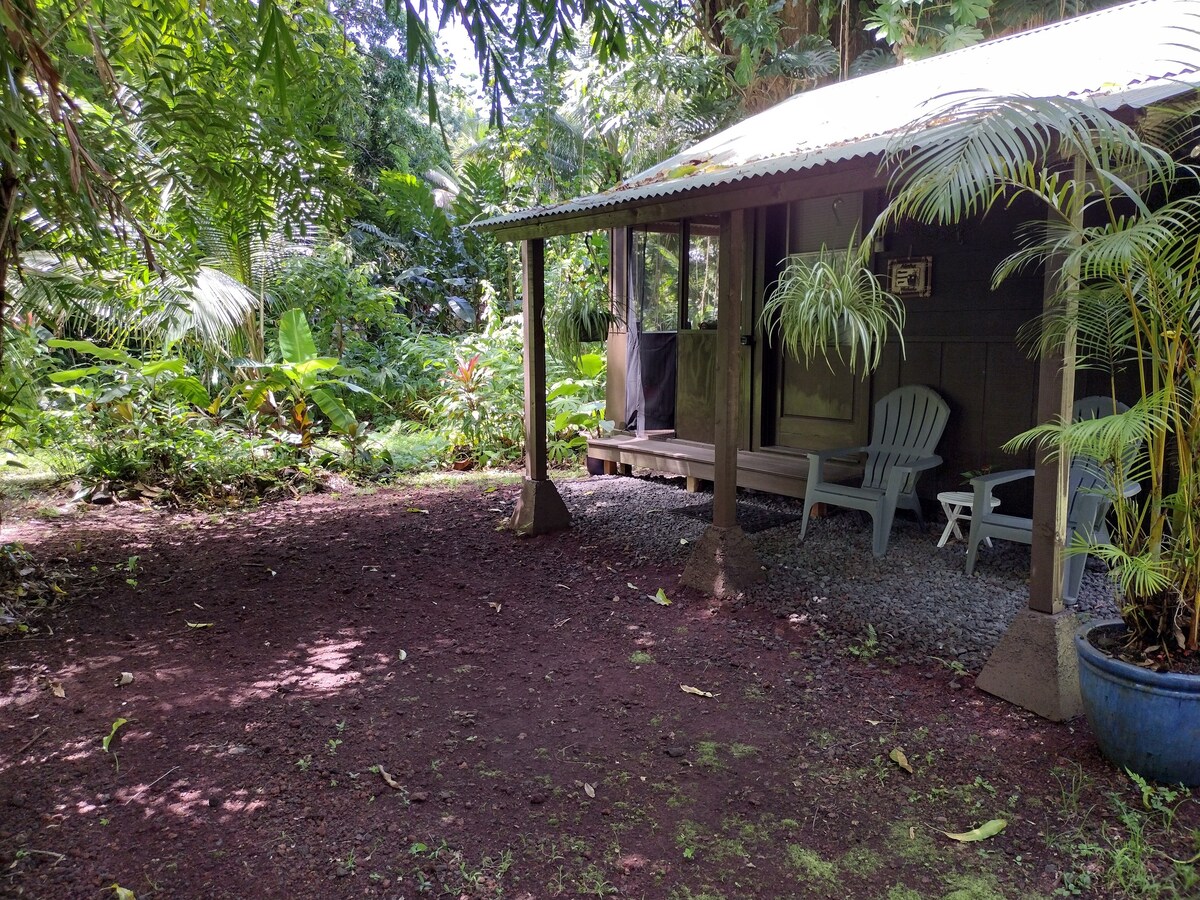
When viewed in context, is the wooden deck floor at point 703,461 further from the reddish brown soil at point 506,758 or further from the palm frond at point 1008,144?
the palm frond at point 1008,144

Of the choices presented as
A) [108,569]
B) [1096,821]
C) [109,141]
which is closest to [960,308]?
[1096,821]

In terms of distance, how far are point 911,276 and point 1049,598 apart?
10.8 ft

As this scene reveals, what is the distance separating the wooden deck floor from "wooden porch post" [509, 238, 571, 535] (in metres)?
1.33

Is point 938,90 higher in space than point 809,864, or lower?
higher

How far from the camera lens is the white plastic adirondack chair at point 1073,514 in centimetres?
416

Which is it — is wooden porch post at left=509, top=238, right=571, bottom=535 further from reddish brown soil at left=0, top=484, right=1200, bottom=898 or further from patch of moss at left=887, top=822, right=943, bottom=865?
patch of moss at left=887, top=822, right=943, bottom=865

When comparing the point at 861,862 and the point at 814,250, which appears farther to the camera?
the point at 814,250

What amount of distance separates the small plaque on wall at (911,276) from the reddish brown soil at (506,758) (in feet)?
9.39

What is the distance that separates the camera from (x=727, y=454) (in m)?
4.79

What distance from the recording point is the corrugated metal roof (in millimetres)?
3680

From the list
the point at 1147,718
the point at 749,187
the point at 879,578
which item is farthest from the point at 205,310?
the point at 1147,718

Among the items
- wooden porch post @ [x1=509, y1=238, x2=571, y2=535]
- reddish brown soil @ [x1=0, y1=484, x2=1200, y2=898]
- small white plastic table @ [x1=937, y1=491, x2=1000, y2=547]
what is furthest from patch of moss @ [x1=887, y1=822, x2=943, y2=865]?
wooden porch post @ [x1=509, y1=238, x2=571, y2=535]

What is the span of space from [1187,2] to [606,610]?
4.81 metres

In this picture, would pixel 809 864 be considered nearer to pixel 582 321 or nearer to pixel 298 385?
pixel 582 321
